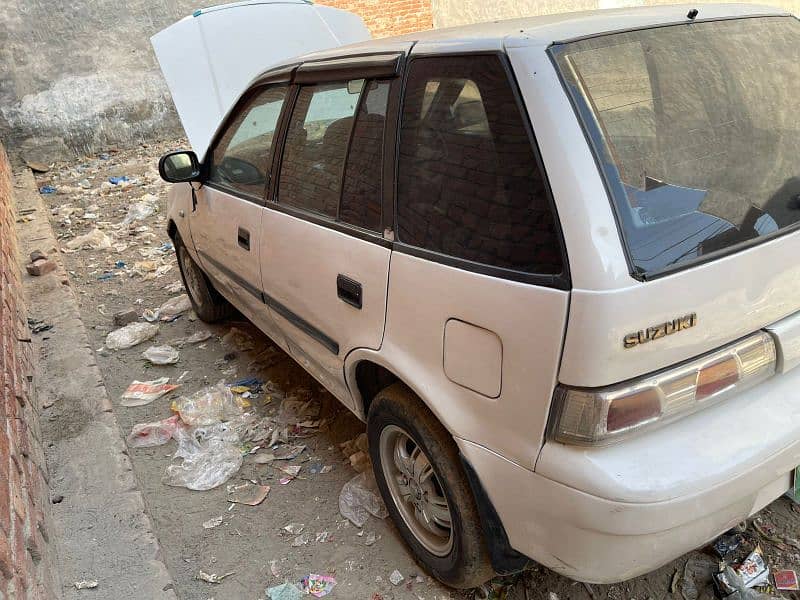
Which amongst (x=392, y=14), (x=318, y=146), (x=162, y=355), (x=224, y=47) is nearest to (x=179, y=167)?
(x=318, y=146)

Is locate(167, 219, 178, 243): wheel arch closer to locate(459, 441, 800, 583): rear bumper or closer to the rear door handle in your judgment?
the rear door handle

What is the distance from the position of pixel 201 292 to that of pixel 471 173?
314 centimetres

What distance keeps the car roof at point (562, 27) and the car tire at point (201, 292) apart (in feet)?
8.46

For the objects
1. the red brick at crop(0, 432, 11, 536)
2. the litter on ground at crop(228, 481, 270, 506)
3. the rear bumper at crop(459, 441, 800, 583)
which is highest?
the red brick at crop(0, 432, 11, 536)

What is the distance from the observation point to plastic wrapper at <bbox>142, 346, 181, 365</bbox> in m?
4.23

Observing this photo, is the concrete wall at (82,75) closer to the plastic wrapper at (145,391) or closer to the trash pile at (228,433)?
the plastic wrapper at (145,391)

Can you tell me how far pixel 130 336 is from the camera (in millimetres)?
4574

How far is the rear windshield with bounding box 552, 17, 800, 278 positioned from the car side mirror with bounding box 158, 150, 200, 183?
2511 mm

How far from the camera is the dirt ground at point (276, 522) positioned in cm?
230

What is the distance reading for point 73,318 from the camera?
4.59 m

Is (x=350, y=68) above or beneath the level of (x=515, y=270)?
above

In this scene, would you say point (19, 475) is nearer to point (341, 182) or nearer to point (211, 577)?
point (211, 577)

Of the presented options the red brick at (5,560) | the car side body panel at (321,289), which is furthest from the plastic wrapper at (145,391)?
the red brick at (5,560)

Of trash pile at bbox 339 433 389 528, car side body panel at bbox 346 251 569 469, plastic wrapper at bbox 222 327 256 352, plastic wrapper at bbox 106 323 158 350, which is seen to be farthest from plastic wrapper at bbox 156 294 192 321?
car side body panel at bbox 346 251 569 469
